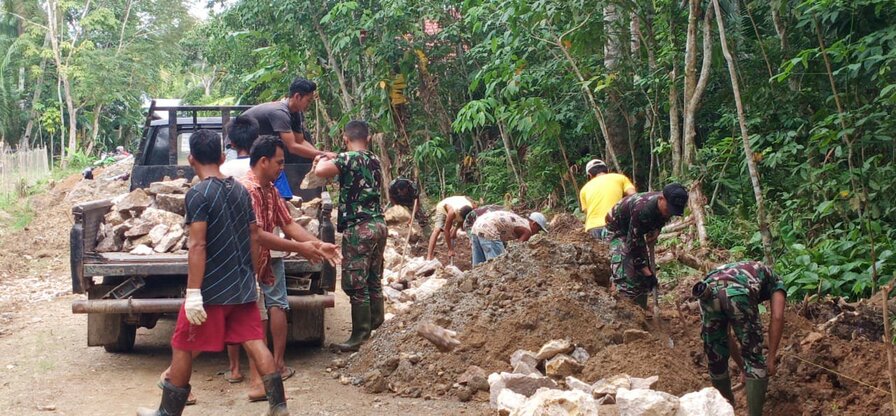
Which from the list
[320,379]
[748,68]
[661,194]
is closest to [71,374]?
[320,379]

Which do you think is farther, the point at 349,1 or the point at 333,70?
the point at 333,70

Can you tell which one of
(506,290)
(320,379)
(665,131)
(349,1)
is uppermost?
(349,1)

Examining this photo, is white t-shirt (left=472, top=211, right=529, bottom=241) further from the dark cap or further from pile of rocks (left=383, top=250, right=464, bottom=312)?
the dark cap

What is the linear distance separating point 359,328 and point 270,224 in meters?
1.59

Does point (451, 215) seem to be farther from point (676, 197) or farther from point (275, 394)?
point (275, 394)

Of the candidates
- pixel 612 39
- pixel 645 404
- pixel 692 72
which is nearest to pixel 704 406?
pixel 645 404

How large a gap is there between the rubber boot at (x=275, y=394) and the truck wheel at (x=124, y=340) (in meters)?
2.38

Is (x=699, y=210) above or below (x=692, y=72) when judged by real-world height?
below

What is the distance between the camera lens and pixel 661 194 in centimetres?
593

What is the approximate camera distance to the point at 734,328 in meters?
4.87

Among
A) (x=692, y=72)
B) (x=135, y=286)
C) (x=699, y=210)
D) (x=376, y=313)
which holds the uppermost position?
(x=692, y=72)

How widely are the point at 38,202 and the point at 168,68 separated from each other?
21329mm

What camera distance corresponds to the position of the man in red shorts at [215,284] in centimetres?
434

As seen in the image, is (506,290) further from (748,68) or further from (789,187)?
(748,68)
